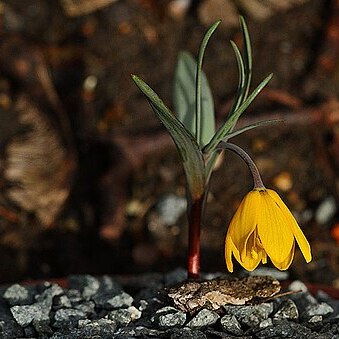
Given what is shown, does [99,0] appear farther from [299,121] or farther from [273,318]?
[273,318]

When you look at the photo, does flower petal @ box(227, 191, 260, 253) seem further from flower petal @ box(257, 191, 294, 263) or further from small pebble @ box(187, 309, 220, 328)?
small pebble @ box(187, 309, 220, 328)

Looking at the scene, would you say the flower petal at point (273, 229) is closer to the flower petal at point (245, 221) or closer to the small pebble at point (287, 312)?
the flower petal at point (245, 221)

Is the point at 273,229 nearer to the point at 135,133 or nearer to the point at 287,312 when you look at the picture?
the point at 287,312

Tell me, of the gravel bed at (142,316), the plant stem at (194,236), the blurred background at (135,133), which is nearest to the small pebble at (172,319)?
the gravel bed at (142,316)

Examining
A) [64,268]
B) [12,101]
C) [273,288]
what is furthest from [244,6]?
[273,288]

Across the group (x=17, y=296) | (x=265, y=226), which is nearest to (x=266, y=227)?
(x=265, y=226)

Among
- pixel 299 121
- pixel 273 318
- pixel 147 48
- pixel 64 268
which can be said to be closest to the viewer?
pixel 273 318

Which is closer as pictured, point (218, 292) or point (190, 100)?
point (218, 292)
